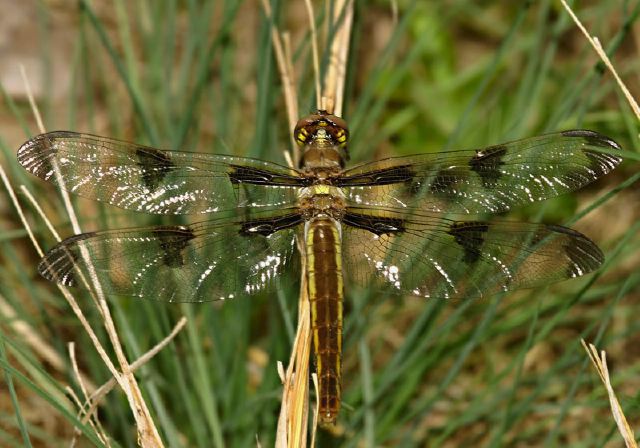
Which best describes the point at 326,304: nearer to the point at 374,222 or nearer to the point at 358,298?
the point at 374,222

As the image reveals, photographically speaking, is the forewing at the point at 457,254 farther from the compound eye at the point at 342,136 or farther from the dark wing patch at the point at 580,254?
the compound eye at the point at 342,136

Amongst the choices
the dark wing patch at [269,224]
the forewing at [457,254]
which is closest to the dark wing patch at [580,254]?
the forewing at [457,254]

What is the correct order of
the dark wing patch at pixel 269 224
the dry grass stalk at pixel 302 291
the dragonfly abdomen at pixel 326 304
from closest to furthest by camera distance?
the dry grass stalk at pixel 302 291
the dragonfly abdomen at pixel 326 304
the dark wing patch at pixel 269 224

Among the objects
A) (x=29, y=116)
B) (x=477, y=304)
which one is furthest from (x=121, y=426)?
(x=29, y=116)

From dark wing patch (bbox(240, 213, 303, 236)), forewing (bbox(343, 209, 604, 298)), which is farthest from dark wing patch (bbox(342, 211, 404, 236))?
dark wing patch (bbox(240, 213, 303, 236))

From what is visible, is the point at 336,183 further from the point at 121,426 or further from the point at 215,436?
the point at 121,426

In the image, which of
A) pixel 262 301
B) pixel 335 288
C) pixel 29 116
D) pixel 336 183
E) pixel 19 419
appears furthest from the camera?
pixel 29 116
